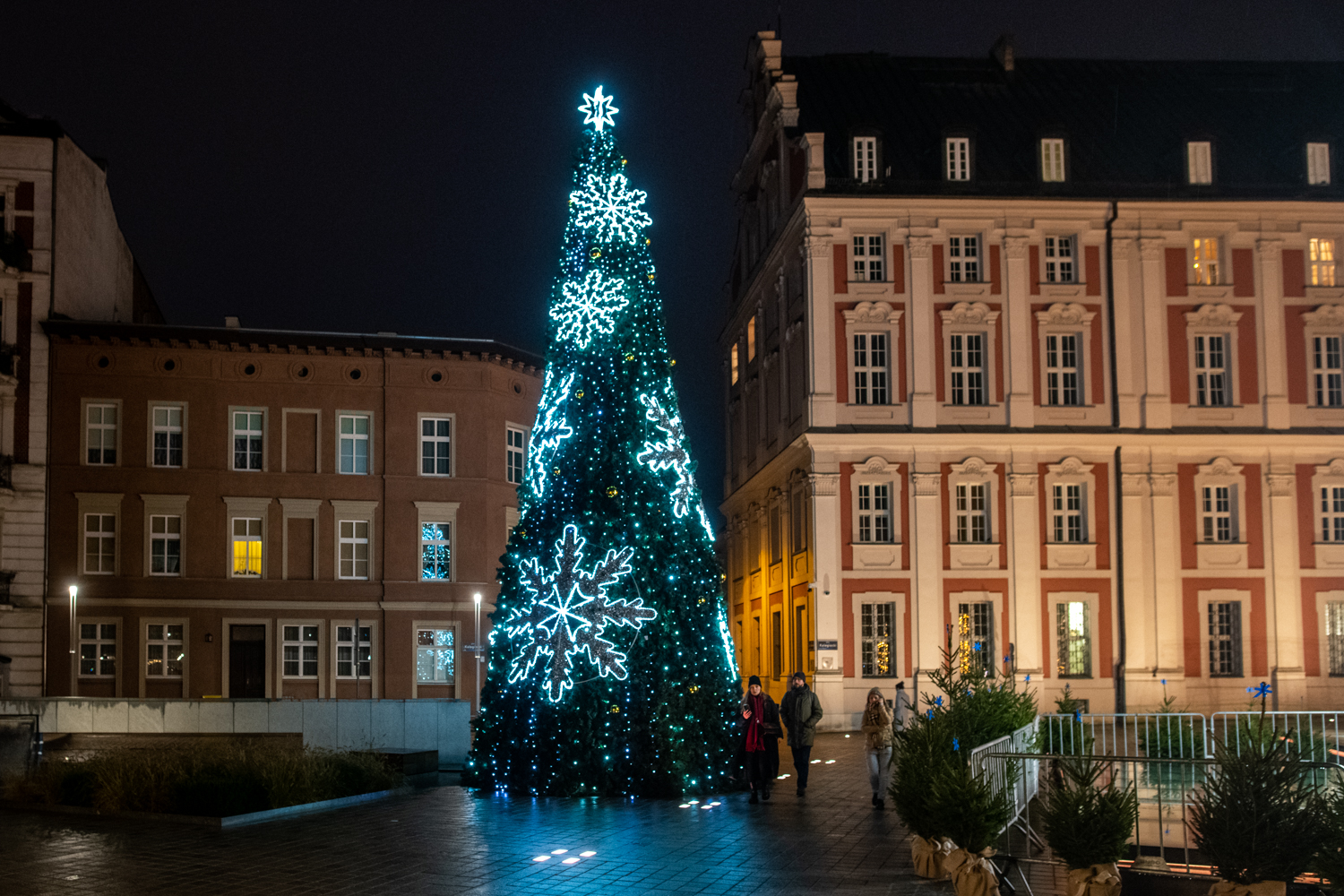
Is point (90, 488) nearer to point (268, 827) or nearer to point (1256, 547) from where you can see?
point (268, 827)

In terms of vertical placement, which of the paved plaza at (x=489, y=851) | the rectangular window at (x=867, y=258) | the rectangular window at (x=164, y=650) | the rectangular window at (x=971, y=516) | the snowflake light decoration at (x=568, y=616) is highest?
the rectangular window at (x=867, y=258)

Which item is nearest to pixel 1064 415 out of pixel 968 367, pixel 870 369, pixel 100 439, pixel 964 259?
pixel 968 367

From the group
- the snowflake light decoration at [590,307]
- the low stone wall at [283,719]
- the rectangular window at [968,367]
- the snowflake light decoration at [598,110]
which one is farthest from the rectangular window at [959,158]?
the snowflake light decoration at [590,307]

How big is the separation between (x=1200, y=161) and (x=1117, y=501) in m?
11.6

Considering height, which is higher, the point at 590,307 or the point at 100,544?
the point at 590,307

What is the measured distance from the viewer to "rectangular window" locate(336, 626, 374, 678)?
136ft

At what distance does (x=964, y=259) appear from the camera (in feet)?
146

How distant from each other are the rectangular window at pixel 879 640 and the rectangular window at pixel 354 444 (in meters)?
15.5

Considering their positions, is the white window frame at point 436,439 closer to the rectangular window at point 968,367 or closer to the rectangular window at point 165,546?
the rectangular window at point 165,546

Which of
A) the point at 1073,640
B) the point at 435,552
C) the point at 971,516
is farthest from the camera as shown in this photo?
the point at 971,516

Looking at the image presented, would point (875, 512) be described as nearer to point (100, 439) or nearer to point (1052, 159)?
point (1052, 159)

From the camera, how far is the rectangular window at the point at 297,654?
4112 cm

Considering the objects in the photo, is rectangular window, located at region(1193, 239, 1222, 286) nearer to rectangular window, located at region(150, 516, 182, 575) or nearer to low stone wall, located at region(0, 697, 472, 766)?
low stone wall, located at region(0, 697, 472, 766)

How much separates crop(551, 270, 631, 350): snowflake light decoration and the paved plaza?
6.54 meters
